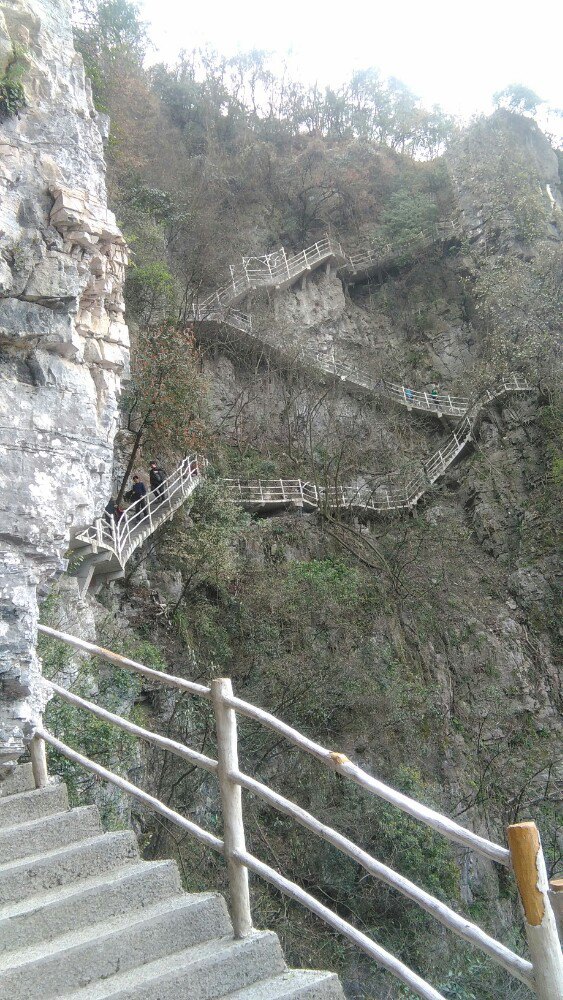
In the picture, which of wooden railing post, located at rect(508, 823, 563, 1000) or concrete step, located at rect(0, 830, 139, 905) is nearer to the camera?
wooden railing post, located at rect(508, 823, 563, 1000)

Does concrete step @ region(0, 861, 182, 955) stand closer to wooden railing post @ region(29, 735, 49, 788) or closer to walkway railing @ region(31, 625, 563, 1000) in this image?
walkway railing @ region(31, 625, 563, 1000)

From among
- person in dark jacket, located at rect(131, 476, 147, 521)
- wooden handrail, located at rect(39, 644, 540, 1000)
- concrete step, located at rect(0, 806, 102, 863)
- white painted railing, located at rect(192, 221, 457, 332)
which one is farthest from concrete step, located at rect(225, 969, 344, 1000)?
white painted railing, located at rect(192, 221, 457, 332)

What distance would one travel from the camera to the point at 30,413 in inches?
197

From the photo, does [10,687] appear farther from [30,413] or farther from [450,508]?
[450,508]

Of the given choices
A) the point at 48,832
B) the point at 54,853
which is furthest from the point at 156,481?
the point at 54,853

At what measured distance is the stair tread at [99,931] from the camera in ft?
8.72

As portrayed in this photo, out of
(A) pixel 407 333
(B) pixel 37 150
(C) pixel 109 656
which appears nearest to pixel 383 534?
(A) pixel 407 333

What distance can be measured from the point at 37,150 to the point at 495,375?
1678 cm

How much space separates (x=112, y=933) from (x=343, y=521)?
51.6ft

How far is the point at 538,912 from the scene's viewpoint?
1.94m

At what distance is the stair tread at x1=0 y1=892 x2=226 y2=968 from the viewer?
2.66 meters

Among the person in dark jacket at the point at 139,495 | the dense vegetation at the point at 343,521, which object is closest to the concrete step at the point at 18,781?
the dense vegetation at the point at 343,521

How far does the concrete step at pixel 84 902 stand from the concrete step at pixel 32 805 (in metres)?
0.53

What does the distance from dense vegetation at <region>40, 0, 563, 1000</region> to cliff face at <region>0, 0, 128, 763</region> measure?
99.4 inches
